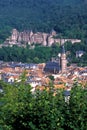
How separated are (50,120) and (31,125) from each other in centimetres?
28

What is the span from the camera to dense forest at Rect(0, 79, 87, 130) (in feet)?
29.6

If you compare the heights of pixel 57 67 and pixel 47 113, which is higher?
pixel 47 113

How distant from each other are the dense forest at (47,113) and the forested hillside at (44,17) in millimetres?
45259

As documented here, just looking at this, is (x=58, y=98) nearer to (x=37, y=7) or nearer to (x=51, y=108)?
(x=51, y=108)

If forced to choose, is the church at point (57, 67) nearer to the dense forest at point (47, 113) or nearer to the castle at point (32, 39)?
the castle at point (32, 39)

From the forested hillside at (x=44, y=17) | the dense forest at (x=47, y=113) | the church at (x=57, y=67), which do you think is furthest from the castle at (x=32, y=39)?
the dense forest at (x=47, y=113)

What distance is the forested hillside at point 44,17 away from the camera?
200ft

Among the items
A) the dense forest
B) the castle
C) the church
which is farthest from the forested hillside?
the dense forest

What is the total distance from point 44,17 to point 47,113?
220ft

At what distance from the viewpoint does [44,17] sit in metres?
75.6

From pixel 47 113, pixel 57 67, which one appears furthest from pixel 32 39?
pixel 47 113

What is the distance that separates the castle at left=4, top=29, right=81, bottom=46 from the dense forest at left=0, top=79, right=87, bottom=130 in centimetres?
4262

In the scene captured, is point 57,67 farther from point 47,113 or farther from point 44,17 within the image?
point 44,17

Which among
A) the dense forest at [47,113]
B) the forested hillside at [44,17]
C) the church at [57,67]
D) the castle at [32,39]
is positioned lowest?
the forested hillside at [44,17]
